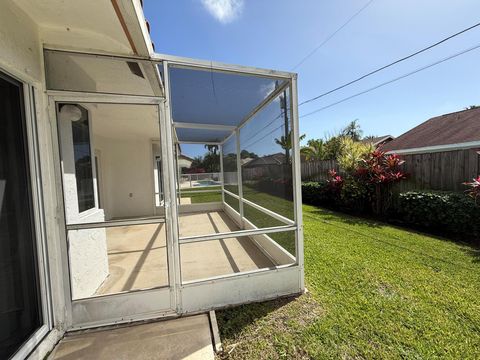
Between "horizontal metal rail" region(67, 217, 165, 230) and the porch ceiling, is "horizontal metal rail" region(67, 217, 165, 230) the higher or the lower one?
the lower one

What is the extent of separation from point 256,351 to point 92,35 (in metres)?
3.09

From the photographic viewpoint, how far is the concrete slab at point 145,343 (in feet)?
6.16

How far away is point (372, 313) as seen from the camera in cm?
231

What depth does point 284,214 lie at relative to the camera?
131 inches

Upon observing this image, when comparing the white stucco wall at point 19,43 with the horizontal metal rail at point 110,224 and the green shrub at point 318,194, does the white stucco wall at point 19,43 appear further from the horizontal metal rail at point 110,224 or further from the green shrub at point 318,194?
the green shrub at point 318,194

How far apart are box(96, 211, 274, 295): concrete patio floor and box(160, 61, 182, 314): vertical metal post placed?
61 centimetres

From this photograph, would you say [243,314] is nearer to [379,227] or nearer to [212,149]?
[379,227]

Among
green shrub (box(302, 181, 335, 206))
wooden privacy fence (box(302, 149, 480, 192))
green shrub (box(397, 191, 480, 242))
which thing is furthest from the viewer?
green shrub (box(302, 181, 335, 206))

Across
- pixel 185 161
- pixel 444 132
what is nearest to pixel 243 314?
pixel 185 161

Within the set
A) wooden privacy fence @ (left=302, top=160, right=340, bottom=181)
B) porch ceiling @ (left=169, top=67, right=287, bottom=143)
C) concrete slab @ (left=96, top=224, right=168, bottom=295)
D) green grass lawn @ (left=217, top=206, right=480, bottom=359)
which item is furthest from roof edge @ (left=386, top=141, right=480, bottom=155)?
concrete slab @ (left=96, top=224, right=168, bottom=295)

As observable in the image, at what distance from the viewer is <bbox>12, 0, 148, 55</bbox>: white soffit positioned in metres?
1.62

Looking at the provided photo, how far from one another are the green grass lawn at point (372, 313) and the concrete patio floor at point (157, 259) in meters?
0.94

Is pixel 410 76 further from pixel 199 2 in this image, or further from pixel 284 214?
pixel 284 214

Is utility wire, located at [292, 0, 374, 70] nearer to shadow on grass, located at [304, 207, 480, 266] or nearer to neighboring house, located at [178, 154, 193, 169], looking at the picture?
shadow on grass, located at [304, 207, 480, 266]
